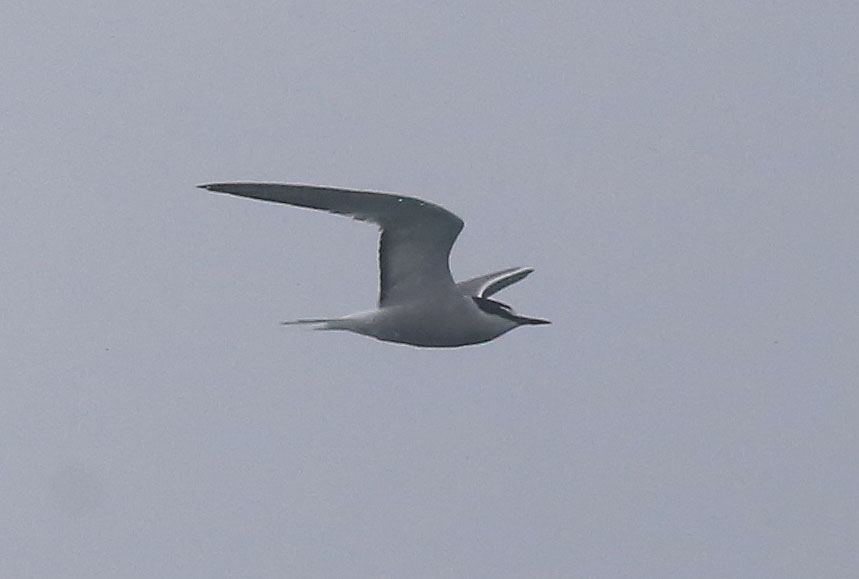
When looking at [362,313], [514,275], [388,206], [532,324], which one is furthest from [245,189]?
[514,275]

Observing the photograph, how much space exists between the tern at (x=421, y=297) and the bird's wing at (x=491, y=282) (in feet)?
3.86

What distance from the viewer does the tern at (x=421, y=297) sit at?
15642 mm

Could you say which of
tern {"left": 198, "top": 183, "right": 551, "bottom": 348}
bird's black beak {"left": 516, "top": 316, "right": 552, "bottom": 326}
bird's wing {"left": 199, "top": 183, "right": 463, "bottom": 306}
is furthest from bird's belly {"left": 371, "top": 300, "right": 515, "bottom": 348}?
bird's black beak {"left": 516, "top": 316, "right": 552, "bottom": 326}

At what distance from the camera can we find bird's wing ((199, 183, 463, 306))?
14.5 metres

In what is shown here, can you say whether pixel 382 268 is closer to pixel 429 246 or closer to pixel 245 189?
pixel 429 246

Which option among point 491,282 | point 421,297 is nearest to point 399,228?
point 421,297

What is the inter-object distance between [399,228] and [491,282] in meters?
2.98

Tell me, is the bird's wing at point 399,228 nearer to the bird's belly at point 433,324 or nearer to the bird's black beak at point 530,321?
the bird's belly at point 433,324

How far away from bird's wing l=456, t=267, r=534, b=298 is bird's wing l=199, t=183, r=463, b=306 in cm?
149

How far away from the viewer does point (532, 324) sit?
55.1 ft

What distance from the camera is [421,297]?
640 inches

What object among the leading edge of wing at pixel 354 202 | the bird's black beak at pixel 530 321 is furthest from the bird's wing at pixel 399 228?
the bird's black beak at pixel 530 321

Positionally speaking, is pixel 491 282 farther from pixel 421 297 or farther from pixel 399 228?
pixel 399 228

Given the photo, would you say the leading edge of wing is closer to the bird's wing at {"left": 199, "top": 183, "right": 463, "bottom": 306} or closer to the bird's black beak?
the bird's wing at {"left": 199, "top": 183, "right": 463, "bottom": 306}
